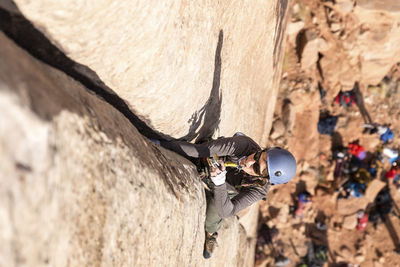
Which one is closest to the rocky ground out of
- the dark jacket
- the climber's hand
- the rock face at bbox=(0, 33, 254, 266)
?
the dark jacket

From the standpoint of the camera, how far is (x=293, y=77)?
11.0 meters

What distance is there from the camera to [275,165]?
3.68 meters

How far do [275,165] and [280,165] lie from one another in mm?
66

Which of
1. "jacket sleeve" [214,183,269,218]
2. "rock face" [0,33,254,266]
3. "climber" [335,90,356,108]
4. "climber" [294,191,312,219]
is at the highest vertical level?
"climber" [335,90,356,108]

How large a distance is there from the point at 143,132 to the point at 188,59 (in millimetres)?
1214

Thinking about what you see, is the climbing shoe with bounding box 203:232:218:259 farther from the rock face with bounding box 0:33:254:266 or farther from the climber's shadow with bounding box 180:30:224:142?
the climber's shadow with bounding box 180:30:224:142

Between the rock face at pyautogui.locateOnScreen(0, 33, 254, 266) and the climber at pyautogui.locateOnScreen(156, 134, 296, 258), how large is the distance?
2.67 feet

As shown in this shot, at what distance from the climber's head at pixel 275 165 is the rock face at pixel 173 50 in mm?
1347

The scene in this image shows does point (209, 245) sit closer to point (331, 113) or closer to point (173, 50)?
point (173, 50)

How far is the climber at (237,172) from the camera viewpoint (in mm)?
3697

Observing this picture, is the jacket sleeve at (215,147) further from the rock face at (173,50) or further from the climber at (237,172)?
the rock face at (173,50)

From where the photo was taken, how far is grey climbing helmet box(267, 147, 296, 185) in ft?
12.1

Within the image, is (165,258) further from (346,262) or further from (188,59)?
(346,262)

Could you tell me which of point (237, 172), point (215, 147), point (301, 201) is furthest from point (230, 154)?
point (301, 201)
